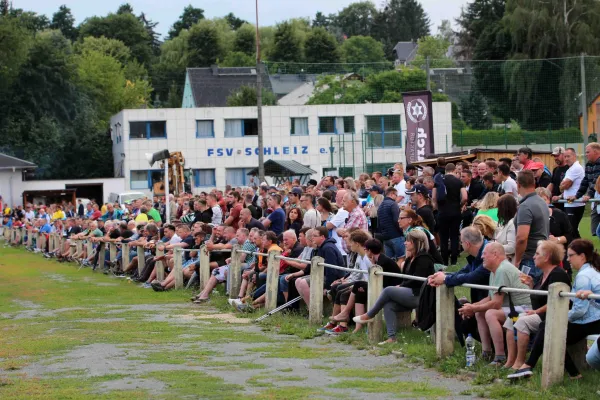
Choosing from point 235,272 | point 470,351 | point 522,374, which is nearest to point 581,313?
point 522,374

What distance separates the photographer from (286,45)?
432 ft

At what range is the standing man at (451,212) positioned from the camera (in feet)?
67.4

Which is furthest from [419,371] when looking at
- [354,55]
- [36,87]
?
[354,55]

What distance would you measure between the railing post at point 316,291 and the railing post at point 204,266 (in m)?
6.45

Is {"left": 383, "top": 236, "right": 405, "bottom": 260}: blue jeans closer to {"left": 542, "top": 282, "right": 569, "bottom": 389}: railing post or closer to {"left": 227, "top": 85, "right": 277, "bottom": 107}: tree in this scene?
{"left": 542, "top": 282, "right": 569, "bottom": 389}: railing post

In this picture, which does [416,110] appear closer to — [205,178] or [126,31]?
[205,178]

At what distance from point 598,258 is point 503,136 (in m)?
44.1

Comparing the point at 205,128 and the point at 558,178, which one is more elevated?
the point at 205,128

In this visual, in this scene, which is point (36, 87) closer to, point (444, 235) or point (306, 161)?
point (306, 161)

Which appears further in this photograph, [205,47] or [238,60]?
[205,47]

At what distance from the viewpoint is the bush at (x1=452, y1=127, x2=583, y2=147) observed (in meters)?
51.3

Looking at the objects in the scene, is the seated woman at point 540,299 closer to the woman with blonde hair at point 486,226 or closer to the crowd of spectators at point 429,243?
the crowd of spectators at point 429,243

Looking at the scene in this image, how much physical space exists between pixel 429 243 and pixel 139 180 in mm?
59387

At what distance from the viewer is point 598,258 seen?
413 inches
